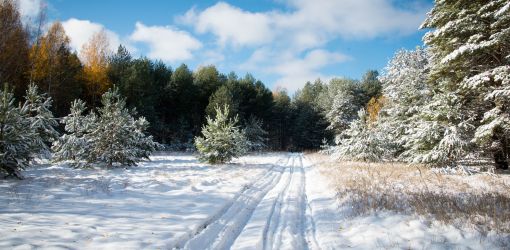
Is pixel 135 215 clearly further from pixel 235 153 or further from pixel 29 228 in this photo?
pixel 235 153

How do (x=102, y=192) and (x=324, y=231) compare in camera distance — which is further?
(x=102, y=192)

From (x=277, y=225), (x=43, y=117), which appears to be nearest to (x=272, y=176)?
(x=277, y=225)

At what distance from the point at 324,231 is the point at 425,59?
33584 mm

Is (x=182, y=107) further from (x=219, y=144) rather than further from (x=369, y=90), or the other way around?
(x=369, y=90)

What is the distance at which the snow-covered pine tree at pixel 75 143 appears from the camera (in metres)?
17.1

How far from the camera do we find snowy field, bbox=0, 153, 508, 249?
587 centimetres

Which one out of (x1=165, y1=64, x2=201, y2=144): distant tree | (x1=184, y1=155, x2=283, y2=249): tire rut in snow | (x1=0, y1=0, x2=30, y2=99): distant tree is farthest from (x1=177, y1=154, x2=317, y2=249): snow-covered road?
(x1=165, y1=64, x2=201, y2=144): distant tree

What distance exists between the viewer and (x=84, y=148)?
56.5 feet

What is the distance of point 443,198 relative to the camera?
324 inches

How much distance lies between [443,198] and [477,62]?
10.0m

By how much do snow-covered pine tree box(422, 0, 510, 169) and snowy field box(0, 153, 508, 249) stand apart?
8.07m

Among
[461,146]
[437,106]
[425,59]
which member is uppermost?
[425,59]

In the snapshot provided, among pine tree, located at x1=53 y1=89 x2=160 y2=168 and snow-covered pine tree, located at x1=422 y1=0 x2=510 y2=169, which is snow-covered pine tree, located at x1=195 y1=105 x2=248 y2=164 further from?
snow-covered pine tree, located at x1=422 y1=0 x2=510 y2=169

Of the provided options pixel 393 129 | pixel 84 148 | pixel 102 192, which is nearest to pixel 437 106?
pixel 393 129
